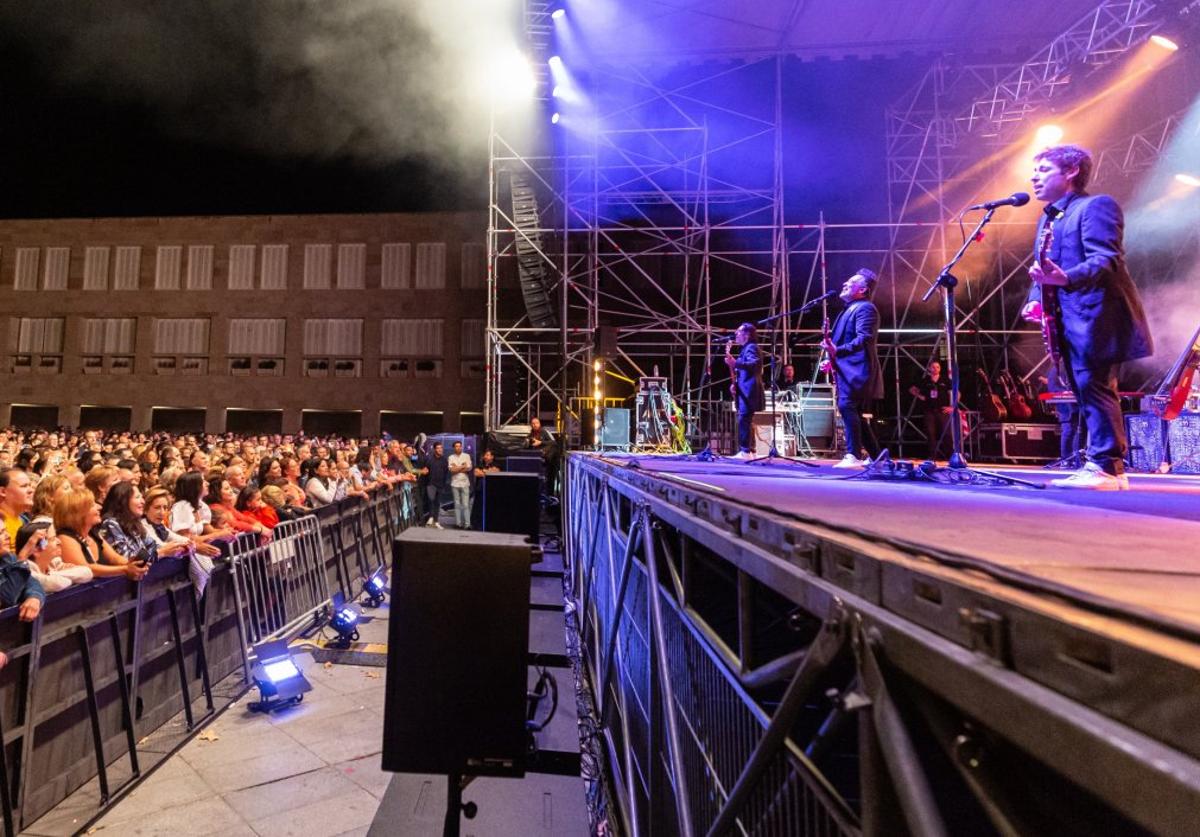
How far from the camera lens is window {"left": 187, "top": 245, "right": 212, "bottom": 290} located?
86.3ft

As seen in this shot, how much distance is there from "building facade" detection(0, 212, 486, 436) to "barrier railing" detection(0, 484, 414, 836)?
18148mm

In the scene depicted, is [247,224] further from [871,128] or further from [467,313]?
[871,128]

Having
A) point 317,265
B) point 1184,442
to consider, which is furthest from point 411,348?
point 1184,442

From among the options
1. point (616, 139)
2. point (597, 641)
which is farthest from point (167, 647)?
point (616, 139)

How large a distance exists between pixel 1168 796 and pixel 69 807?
5625mm

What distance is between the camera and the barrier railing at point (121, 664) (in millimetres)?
3701

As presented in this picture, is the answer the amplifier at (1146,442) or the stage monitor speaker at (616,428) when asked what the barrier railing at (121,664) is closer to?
the stage monitor speaker at (616,428)

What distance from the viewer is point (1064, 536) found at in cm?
128

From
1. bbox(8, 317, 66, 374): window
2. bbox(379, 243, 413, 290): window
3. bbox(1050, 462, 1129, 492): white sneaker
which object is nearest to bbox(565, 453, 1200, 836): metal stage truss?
bbox(1050, 462, 1129, 492): white sneaker

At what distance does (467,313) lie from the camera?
81.8 feet

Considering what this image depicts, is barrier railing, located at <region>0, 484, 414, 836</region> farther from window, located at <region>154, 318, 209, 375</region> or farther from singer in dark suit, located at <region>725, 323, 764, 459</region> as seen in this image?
window, located at <region>154, 318, 209, 375</region>

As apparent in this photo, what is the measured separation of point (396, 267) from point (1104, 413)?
25657 millimetres

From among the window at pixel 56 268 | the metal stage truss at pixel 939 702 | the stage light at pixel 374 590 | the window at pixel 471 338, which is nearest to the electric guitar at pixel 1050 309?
the metal stage truss at pixel 939 702

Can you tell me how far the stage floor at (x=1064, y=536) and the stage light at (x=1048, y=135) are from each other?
43.1 feet
